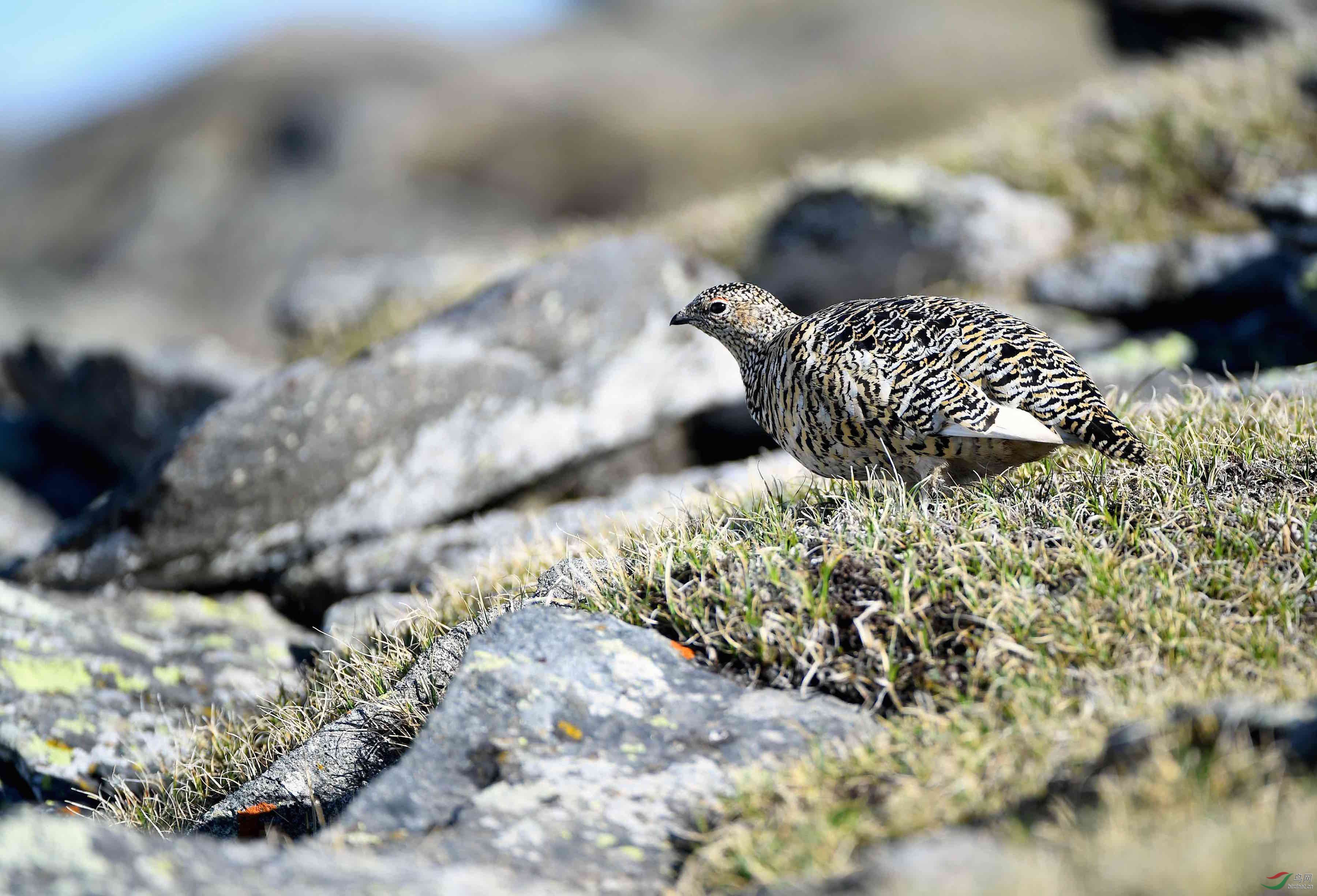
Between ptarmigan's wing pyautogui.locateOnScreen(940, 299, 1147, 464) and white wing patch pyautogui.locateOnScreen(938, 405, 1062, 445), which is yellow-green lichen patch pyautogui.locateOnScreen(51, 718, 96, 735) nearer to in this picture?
white wing patch pyautogui.locateOnScreen(938, 405, 1062, 445)

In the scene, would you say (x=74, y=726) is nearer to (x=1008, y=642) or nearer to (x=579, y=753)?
(x=579, y=753)

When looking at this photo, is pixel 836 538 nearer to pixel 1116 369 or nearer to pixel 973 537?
pixel 973 537

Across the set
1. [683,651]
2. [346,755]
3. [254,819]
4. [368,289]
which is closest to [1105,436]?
[683,651]

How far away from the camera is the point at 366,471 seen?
745cm

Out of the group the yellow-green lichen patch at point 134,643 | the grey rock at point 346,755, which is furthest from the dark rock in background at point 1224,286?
the yellow-green lichen patch at point 134,643

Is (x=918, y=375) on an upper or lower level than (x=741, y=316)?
lower

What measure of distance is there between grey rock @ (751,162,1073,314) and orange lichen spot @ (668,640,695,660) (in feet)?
23.1

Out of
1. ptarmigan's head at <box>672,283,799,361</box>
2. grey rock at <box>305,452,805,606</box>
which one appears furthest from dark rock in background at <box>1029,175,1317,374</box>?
ptarmigan's head at <box>672,283,799,361</box>

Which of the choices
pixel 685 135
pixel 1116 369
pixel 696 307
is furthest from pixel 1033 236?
pixel 685 135

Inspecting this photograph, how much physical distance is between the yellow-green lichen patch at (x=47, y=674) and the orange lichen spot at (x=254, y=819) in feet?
7.01

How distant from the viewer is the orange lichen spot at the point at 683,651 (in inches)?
139

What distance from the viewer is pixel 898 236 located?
1003 centimetres

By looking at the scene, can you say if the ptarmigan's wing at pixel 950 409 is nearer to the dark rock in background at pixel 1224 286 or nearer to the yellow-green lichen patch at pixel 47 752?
the dark rock in background at pixel 1224 286

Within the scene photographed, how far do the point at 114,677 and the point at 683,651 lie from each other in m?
3.88
